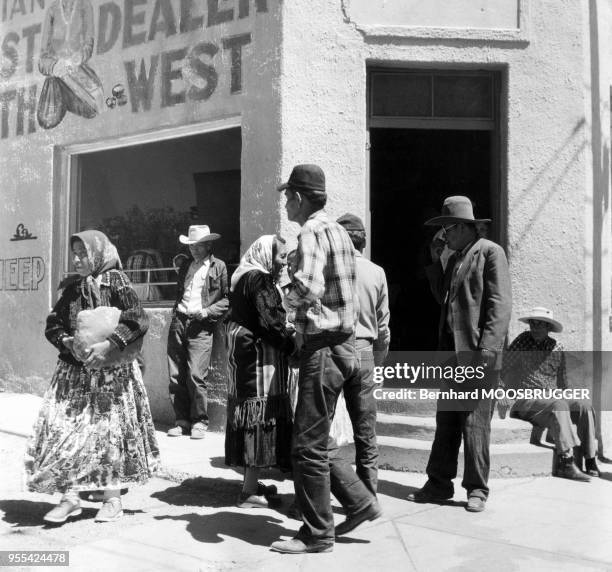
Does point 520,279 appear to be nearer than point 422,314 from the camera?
Yes

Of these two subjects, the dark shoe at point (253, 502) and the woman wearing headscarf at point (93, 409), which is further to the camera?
the dark shoe at point (253, 502)

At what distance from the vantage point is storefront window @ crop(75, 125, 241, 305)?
26.2ft

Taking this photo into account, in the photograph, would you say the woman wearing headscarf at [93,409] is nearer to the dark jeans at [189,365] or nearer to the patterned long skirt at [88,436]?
the patterned long skirt at [88,436]

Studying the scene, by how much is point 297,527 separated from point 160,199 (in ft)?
16.1

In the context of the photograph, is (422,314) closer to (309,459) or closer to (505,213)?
(505,213)

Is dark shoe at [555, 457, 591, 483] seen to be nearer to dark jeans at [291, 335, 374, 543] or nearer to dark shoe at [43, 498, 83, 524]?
dark jeans at [291, 335, 374, 543]

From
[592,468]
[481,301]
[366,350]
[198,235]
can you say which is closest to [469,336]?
[481,301]

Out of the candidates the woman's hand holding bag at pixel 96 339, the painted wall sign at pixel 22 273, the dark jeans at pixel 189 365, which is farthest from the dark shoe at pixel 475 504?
the painted wall sign at pixel 22 273

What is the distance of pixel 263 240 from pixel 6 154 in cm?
607

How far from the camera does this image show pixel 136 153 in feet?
28.9

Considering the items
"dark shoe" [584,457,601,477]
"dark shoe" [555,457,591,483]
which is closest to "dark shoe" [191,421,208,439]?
"dark shoe" [555,457,591,483]

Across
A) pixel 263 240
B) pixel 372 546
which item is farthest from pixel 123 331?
pixel 372 546

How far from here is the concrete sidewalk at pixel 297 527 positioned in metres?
4.11

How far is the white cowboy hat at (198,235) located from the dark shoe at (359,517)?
381 cm
